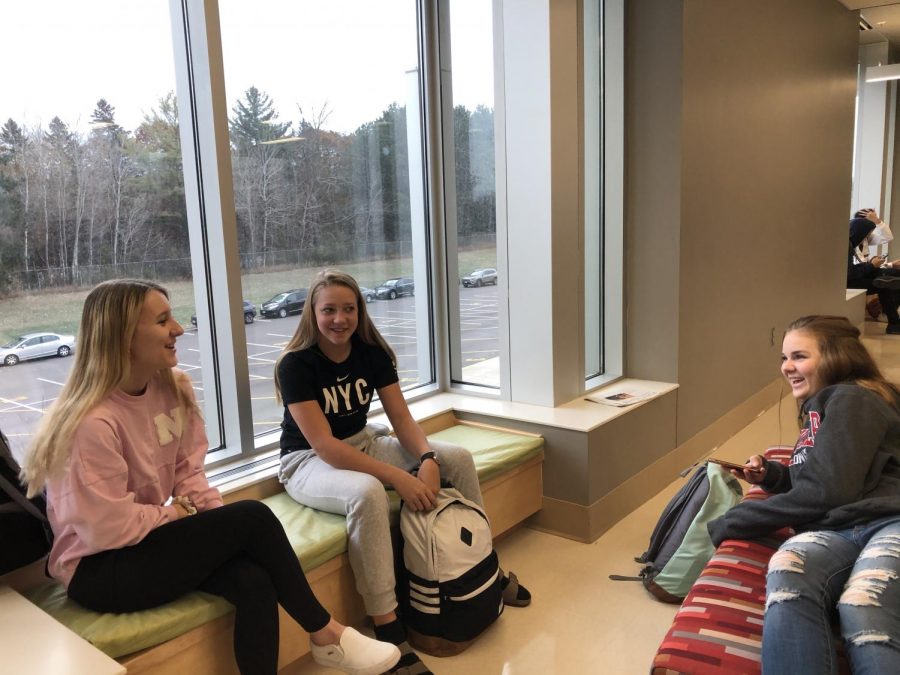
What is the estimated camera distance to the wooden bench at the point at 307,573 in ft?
5.34

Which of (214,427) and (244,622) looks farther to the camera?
(214,427)

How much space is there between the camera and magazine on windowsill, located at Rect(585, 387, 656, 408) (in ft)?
10.3

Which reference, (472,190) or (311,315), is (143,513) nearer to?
(311,315)

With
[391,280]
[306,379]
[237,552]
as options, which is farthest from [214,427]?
[391,280]

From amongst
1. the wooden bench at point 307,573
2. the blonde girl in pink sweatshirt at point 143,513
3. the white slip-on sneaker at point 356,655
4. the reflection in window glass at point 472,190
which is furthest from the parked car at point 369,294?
the white slip-on sneaker at point 356,655

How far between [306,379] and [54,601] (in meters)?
0.89

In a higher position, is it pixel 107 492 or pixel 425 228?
pixel 425 228

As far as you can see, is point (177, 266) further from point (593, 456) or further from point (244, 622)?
point (593, 456)

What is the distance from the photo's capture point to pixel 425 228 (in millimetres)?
3324

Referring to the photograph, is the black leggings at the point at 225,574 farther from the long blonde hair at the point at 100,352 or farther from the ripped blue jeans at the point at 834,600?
the ripped blue jeans at the point at 834,600

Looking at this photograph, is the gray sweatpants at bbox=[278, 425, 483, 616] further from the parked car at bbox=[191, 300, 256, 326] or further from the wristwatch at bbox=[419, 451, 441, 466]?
the parked car at bbox=[191, 300, 256, 326]

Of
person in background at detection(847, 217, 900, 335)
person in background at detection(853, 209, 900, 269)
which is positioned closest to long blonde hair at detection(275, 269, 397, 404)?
person in background at detection(847, 217, 900, 335)

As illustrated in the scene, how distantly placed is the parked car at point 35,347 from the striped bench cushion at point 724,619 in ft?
5.94

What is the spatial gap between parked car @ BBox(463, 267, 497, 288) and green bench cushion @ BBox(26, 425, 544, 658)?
30.4 inches
